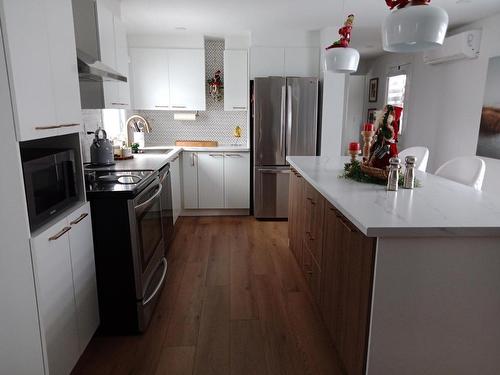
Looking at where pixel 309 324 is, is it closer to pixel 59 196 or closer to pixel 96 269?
pixel 96 269

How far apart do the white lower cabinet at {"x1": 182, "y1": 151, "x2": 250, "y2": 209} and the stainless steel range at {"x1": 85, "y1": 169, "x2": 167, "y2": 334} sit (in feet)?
7.13

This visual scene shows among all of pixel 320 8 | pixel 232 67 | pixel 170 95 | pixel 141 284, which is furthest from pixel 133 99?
pixel 141 284

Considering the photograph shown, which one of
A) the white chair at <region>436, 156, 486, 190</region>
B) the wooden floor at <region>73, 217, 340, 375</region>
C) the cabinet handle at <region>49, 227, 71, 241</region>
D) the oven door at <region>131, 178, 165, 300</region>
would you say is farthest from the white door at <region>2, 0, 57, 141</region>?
the white chair at <region>436, 156, 486, 190</region>

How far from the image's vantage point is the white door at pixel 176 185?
388 centimetres

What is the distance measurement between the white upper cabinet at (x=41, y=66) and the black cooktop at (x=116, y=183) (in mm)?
365

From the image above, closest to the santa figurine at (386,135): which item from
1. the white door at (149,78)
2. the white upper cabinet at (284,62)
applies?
the white upper cabinet at (284,62)

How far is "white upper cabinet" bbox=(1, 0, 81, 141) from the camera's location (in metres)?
1.29

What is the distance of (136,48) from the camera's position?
4.44 metres

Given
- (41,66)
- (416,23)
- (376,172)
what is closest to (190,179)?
(376,172)

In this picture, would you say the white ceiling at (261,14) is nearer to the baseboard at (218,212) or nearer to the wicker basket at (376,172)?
the wicker basket at (376,172)

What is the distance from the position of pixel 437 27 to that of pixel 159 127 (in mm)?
4030

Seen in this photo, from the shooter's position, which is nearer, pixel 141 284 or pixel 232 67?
pixel 141 284

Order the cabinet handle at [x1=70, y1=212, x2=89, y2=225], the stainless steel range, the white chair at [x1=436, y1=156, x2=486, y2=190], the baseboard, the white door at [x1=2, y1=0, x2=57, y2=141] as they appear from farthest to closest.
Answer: the baseboard → the white chair at [x1=436, y1=156, x2=486, y2=190] → the stainless steel range → the cabinet handle at [x1=70, y1=212, x2=89, y2=225] → the white door at [x1=2, y1=0, x2=57, y2=141]

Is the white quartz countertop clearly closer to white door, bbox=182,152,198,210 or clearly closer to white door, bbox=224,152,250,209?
white door, bbox=224,152,250,209
